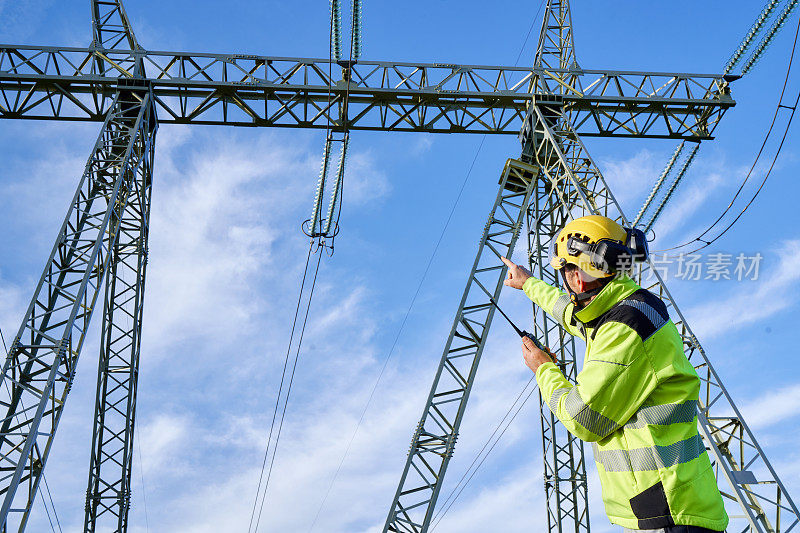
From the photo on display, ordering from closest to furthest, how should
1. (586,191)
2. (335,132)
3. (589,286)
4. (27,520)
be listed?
(589,286) → (27,520) → (586,191) → (335,132)

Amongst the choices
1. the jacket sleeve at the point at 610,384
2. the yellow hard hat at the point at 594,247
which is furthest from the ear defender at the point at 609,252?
the jacket sleeve at the point at 610,384

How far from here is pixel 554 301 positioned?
382 cm

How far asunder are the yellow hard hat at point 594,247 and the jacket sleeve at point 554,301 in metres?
0.26

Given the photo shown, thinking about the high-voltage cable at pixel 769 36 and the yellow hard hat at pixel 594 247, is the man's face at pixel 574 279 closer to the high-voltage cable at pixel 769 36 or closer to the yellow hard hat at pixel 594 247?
the yellow hard hat at pixel 594 247

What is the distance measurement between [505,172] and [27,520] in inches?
425

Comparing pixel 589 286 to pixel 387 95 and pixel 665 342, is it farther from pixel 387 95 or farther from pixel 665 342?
pixel 387 95

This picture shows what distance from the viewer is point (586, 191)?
14.4 meters

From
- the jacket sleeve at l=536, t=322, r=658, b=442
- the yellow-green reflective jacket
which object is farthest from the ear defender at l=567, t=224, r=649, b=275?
the jacket sleeve at l=536, t=322, r=658, b=442

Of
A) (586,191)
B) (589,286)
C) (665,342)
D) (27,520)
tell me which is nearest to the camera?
(665,342)

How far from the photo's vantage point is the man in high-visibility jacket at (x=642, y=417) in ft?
9.06

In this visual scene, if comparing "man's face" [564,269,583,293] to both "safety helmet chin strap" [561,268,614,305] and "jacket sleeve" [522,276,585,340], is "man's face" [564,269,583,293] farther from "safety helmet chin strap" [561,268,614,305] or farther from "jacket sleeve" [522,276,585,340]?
"jacket sleeve" [522,276,585,340]

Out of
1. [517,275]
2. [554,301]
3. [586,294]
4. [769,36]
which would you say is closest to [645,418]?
[586,294]

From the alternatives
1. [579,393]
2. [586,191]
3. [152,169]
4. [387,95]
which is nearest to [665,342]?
[579,393]

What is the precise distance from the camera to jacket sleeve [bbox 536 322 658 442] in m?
2.76
